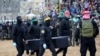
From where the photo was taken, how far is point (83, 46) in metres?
12.8

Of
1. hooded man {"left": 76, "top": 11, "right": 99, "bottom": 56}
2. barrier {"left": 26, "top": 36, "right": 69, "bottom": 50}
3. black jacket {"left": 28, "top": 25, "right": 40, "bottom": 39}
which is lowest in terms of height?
barrier {"left": 26, "top": 36, "right": 69, "bottom": 50}

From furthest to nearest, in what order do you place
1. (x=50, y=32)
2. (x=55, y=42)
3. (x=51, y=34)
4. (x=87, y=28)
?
(x=51, y=34), (x=55, y=42), (x=50, y=32), (x=87, y=28)

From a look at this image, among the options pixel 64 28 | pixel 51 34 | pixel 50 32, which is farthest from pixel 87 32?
pixel 64 28

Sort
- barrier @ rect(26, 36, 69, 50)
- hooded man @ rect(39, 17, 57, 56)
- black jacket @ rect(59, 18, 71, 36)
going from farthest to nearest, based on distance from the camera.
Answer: black jacket @ rect(59, 18, 71, 36) → barrier @ rect(26, 36, 69, 50) → hooded man @ rect(39, 17, 57, 56)

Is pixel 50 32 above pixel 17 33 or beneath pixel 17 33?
above

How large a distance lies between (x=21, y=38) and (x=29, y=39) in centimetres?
68

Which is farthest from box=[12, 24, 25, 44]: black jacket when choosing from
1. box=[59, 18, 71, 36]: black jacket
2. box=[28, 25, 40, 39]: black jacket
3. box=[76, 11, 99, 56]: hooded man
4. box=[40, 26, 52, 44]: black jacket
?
box=[76, 11, 99, 56]: hooded man

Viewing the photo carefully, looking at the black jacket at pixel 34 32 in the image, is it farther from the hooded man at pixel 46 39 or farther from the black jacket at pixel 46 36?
the black jacket at pixel 46 36

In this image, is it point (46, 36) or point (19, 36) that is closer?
point (46, 36)

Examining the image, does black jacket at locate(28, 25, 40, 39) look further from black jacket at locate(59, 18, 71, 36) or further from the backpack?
the backpack

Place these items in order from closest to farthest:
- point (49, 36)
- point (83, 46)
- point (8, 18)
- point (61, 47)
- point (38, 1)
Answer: point (83, 46), point (49, 36), point (61, 47), point (8, 18), point (38, 1)

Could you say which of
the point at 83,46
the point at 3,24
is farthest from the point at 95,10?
the point at 83,46

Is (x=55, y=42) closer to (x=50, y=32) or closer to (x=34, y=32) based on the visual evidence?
(x=50, y=32)

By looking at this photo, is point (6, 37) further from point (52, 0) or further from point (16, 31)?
point (16, 31)
